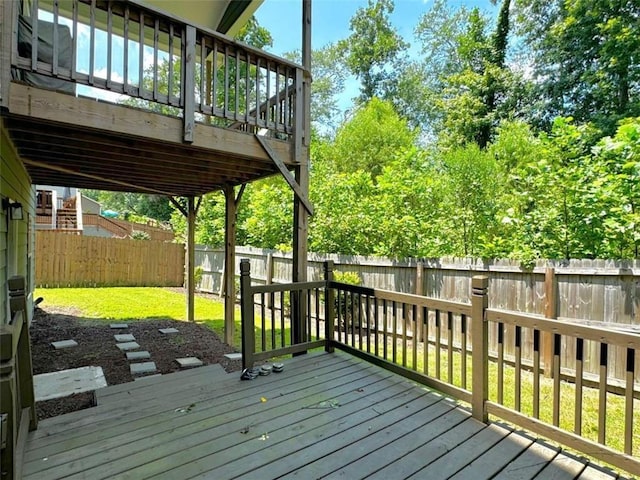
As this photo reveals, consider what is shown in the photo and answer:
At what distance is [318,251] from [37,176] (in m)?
5.26

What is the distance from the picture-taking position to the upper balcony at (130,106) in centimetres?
280

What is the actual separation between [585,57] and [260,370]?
543 inches

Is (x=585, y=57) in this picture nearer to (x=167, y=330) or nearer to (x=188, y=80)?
(x=188, y=80)

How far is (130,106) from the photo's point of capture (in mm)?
3174

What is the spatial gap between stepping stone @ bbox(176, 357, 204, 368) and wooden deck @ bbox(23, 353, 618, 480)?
1.07m

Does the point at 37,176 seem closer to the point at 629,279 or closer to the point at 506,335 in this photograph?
the point at 506,335

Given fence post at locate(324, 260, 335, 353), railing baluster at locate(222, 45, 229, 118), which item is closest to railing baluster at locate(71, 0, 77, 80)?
railing baluster at locate(222, 45, 229, 118)

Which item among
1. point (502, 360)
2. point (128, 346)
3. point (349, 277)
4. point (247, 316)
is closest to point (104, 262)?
point (128, 346)

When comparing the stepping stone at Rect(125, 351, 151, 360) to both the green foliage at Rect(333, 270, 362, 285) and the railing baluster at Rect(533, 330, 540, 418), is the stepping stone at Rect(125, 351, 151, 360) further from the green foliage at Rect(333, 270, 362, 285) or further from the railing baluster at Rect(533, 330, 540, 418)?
the railing baluster at Rect(533, 330, 540, 418)

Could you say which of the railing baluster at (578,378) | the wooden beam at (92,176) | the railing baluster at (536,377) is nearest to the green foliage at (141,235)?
the wooden beam at (92,176)

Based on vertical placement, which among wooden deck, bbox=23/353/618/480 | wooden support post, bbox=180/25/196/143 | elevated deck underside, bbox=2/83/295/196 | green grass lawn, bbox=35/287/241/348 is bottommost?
green grass lawn, bbox=35/287/241/348

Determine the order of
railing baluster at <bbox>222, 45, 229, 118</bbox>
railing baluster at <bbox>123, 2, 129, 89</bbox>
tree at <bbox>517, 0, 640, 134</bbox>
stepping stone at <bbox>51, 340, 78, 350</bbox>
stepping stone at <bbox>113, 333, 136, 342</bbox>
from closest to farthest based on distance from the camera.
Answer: railing baluster at <bbox>123, 2, 129, 89</bbox>, railing baluster at <bbox>222, 45, 229, 118</bbox>, stepping stone at <bbox>51, 340, 78, 350</bbox>, stepping stone at <bbox>113, 333, 136, 342</bbox>, tree at <bbox>517, 0, 640, 134</bbox>

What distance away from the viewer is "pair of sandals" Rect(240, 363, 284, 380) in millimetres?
3438

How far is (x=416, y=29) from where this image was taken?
1888cm
